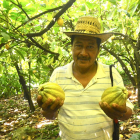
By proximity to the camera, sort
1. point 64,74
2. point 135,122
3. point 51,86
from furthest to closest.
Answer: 1. point 135,122
2. point 64,74
3. point 51,86

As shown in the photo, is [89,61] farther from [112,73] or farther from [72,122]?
[72,122]

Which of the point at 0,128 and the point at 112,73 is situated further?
the point at 0,128

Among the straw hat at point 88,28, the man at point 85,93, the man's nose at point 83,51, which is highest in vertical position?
the straw hat at point 88,28

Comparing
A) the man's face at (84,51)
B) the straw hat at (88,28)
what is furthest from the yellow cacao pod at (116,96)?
the straw hat at (88,28)

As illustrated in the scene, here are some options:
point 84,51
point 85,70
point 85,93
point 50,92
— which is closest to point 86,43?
point 84,51

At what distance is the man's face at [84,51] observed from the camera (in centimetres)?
128

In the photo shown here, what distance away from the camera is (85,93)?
125 centimetres

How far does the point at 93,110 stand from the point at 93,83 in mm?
233

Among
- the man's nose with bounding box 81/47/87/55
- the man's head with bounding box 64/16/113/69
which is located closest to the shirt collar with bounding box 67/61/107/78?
the man's head with bounding box 64/16/113/69

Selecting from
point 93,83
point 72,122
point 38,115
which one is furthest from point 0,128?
point 93,83

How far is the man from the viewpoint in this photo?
1.22 meters

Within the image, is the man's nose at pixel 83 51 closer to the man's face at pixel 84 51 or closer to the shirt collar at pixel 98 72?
the man's face at pixel 84 51

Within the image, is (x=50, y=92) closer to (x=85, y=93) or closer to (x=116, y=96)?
(x=85, y=93)

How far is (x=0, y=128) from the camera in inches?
136
